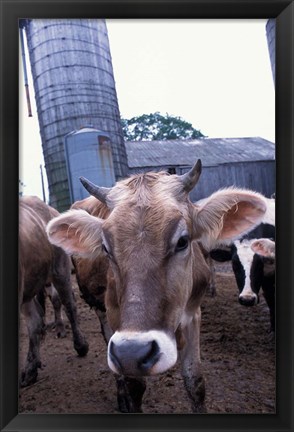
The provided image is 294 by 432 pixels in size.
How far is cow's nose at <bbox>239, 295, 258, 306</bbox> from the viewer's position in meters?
1.72

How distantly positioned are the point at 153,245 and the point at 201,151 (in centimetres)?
52

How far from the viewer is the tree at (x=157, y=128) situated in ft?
5.65

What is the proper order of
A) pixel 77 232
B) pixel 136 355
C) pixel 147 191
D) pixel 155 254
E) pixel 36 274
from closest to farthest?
pixel 136 355, pixel 155 254, pixel 147 191, pixel 77 232, pixel 36 274

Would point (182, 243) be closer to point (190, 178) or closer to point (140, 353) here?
point (190, 178)

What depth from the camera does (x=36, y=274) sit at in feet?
6.21

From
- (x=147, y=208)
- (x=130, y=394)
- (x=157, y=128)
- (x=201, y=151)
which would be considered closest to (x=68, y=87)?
(x=157, y=128)

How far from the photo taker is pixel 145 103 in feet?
5.74

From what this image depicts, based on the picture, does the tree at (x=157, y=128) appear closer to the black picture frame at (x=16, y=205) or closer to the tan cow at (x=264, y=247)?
the black picture frame at (x=16, y=205)

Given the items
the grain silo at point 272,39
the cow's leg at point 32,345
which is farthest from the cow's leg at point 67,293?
the grain silo at point 272,39

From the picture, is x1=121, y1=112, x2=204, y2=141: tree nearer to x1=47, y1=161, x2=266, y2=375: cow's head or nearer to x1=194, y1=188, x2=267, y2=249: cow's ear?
x1=47, y1=161, x2=266, y2=375: cow's head

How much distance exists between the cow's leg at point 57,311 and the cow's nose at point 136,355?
1.69ft

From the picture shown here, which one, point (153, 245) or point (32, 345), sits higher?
point (153, 245)
